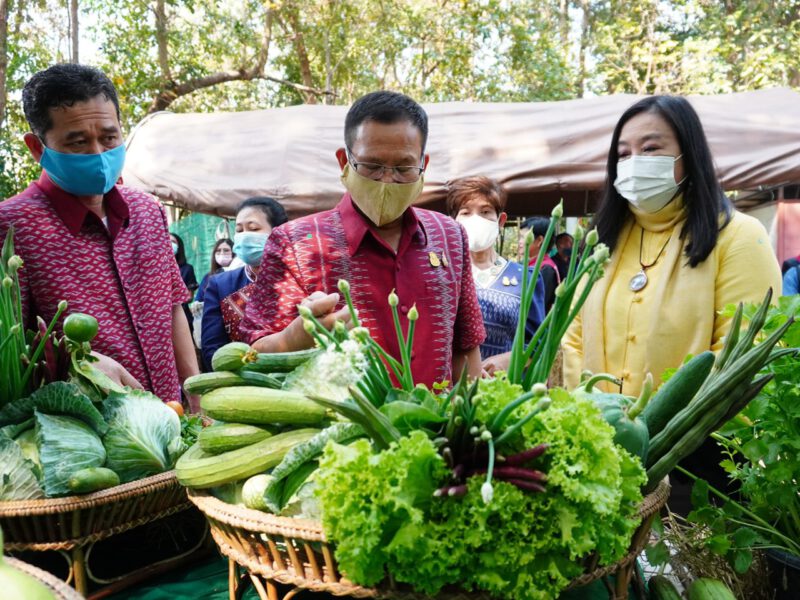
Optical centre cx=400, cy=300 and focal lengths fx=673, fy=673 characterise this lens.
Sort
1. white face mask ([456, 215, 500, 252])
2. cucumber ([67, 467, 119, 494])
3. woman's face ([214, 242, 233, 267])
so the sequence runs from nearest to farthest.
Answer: cucumber ([67, 467, 119, 494]) < white face mask ([456, 215, 500, 252]) < woman's face ([214, 242, 233, 267])

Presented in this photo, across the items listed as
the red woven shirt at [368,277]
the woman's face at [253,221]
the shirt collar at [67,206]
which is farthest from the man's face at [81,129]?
the woman's face at [253,221]

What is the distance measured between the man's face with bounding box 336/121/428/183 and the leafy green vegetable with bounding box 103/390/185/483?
3.27 feet

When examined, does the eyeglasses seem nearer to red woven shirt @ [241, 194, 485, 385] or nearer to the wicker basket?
red woven shirt @ [241, 194, 485, 385]

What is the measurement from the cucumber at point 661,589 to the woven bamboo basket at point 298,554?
10.3 inches

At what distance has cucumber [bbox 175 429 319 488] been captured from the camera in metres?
1.35

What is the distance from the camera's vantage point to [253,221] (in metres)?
4.41

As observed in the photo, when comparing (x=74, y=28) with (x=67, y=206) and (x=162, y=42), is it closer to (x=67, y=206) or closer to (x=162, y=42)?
(x=162, y=42)

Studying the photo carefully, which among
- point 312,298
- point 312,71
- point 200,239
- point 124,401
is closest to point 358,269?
point 312,298

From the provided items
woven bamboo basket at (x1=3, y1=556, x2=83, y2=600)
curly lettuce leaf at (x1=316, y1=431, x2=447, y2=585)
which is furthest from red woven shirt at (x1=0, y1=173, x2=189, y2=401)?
curly lettuce leaf at (x1=316, y1=431, x2=447, y2=585)

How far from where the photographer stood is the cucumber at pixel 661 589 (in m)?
1.46

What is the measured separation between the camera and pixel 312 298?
1.69 meters

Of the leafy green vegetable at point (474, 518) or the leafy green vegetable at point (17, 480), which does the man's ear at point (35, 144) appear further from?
the leafy green vegetable at point (474, 518)

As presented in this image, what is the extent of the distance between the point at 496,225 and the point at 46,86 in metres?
2.46

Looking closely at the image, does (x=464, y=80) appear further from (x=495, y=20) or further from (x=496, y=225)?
(x=496, y=225)
